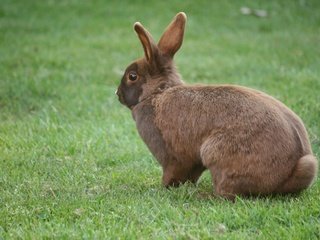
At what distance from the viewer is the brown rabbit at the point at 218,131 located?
517 cm

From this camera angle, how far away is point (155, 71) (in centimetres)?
604

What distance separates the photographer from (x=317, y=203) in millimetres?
5121

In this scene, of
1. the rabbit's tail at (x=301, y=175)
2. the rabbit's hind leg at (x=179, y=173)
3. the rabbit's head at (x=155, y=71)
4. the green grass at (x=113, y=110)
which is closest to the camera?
the green grass at (x=113, y=110)

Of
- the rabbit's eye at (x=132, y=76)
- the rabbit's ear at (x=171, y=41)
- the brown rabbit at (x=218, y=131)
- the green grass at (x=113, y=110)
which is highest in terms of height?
the rabbit's ear at (x=171, y=41)

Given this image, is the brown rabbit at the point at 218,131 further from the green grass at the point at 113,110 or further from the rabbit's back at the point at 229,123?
the green grass at the point at 113,110

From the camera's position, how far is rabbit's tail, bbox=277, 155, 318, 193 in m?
5.12

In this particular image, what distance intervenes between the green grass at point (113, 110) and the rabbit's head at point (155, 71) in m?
0.76

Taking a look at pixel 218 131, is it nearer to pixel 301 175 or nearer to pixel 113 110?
pixel 301 175

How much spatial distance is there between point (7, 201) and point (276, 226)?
209 centimetres

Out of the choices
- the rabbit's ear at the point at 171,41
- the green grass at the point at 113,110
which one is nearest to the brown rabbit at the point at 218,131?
the rabbit's ear at the point at 171,41

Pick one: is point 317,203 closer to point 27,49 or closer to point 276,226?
point 276,226

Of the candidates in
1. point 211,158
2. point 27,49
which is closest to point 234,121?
point 211,158

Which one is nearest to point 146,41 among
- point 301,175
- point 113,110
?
point 301,175

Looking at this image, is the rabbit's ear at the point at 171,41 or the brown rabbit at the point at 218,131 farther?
the rabbit's ear at the point at 171,41
